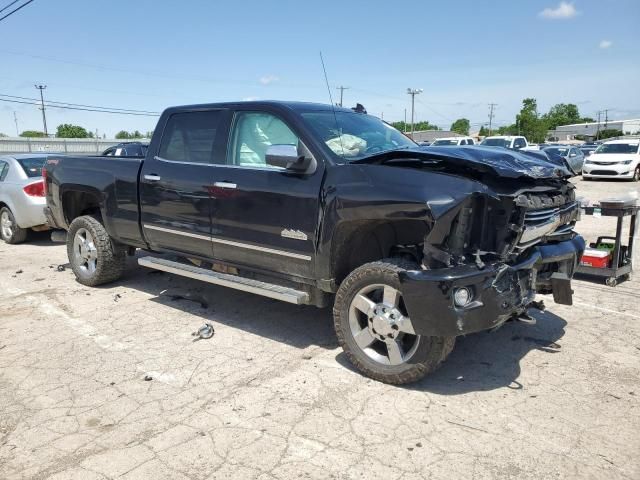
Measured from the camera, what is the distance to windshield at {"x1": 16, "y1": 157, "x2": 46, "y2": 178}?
9.15 m

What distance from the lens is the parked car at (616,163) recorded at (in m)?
20.6

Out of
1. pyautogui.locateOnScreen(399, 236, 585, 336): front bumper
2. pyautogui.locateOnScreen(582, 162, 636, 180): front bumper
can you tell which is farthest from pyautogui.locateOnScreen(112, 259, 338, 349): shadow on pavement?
pyautogui.locateOnScreen(582, 162, 636, 180): front bumper

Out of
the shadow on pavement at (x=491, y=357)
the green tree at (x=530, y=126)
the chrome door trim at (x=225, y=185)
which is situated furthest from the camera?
the green tree at (x=530, y=126)

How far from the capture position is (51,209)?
678 centimetres

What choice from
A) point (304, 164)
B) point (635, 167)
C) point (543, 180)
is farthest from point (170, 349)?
point (635, 167)

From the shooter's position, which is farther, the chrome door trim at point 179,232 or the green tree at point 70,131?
the green tree at point 70,131

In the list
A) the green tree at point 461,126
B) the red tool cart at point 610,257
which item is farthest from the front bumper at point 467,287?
the green tree at point 461,126

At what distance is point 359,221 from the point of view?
12.3ft

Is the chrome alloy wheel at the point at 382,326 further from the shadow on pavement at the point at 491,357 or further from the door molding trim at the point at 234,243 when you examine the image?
the door molding trim at the point at 234,243

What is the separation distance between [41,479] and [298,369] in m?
1.85

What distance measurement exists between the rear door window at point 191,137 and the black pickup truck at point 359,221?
0.05 feet

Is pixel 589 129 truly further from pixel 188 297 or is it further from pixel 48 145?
pixel 188 297

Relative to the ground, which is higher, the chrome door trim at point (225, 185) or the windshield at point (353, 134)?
the windshield at point (353, 134)

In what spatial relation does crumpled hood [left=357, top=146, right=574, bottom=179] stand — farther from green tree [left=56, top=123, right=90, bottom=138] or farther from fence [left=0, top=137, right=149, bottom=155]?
green tree [left=56, top=123, right=90, bottom=138]
